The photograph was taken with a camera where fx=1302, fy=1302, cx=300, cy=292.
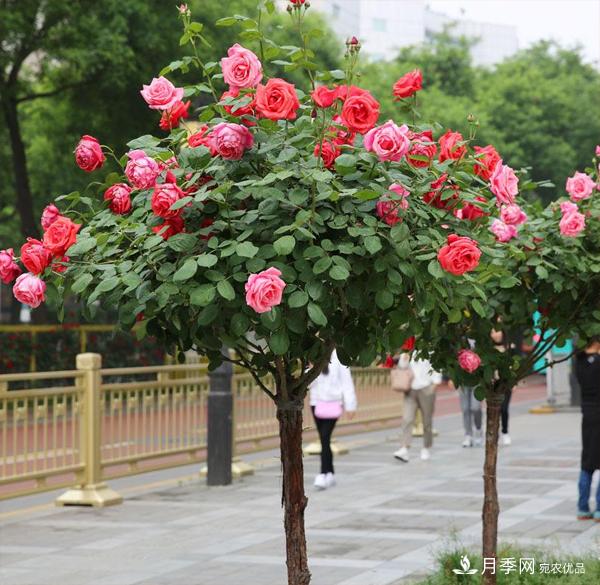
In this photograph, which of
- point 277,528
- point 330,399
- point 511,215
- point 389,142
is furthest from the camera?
point 330,399

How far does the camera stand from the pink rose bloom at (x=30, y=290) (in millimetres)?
4805

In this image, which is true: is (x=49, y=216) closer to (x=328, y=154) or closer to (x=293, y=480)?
(x=328, y=154)

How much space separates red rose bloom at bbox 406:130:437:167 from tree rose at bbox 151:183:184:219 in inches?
36.5

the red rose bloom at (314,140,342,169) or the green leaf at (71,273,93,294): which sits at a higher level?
the red rose bloom at (314,140,342,169)

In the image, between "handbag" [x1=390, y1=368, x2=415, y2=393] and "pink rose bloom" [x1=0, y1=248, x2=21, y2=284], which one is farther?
"handbag" [x1=390, y1=368, x2=415, y2=393]

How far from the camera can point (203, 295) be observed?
4.37 metres

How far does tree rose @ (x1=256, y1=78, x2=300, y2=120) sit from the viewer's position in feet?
14.8

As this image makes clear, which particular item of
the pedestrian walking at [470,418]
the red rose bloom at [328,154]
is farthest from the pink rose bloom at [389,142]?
the pedestrian walking at [470,418]

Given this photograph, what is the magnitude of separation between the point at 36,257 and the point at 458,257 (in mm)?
1558

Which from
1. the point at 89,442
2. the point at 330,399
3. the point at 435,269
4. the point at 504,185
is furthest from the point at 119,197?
the point at 330,399

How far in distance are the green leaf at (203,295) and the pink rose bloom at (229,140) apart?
1.70 feet

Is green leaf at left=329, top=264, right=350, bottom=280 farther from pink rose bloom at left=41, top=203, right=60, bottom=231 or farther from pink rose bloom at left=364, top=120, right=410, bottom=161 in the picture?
pink rose bloom at left=41, top=203, right=60, bottom=231

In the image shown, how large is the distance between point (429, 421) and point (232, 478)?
367 cm

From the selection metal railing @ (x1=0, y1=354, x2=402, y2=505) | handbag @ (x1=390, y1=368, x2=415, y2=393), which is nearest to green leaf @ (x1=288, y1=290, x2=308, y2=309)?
metal railing @ (x1=0, y1=354, x2=402, y2=505)
